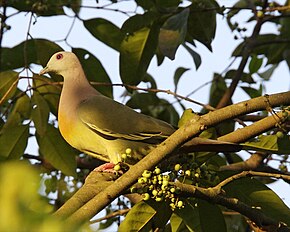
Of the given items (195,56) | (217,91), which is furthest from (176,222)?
(217,91)

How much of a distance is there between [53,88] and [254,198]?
158 centimetres

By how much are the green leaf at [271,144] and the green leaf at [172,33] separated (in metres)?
0.87

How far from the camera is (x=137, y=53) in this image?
3.04m

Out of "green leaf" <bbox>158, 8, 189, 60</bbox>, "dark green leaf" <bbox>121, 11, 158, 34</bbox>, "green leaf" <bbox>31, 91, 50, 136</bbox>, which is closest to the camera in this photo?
"green leaf" <bbox>158, 8, 189, 60</bbox>

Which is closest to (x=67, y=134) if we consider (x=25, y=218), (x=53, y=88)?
(x=53, y=88)

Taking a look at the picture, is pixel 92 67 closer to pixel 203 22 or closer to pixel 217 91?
pixel 203 22

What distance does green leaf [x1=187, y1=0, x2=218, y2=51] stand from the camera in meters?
3.08

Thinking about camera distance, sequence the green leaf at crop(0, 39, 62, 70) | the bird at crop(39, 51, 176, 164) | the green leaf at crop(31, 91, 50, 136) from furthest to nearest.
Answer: the green leaf at crop(0, 39, 62, 70) < the green leaf at crop(31, 91, 50, 136) < the bird at crop(39, 51, 176, 164)

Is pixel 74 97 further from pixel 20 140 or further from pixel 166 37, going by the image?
pixel 166 37

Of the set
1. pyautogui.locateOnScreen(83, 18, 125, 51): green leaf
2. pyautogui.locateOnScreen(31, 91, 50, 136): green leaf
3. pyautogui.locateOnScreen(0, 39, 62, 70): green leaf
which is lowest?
pyautogui.locateOnScreen(31, 91, 50, 136): green leaf

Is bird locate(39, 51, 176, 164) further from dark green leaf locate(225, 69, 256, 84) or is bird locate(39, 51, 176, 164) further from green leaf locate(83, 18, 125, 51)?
dark green leaf locate(225, 69, 256, 84)

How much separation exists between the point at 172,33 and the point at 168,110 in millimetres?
1037

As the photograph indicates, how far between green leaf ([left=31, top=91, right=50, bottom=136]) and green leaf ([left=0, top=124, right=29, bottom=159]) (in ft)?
0.26

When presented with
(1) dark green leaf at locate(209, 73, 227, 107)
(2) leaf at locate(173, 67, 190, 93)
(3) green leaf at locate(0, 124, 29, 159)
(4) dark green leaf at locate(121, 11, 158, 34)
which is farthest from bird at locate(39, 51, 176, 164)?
(1) dark green leaf at locate(209, 73, 227, 107)
